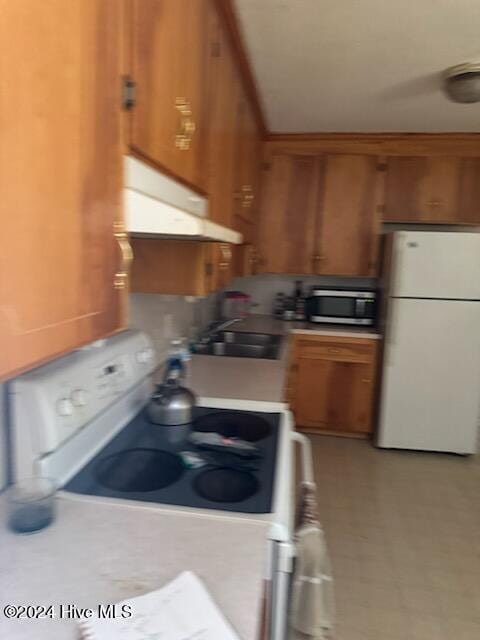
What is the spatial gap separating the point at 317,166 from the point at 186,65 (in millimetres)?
2695

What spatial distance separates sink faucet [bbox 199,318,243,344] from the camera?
2877 millimetres

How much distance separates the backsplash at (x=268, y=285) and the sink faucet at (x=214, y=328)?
55cm

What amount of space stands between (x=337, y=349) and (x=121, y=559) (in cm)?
286

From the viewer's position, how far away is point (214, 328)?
3.22 m

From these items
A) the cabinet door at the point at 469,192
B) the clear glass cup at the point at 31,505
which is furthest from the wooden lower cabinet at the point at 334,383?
the clear glass cup at the point at 31,505

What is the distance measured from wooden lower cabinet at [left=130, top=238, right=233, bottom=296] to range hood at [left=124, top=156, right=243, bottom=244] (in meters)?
0.39

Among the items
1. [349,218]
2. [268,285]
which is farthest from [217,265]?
[268,285]

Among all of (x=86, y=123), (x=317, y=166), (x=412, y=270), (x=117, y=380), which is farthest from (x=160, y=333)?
(x=317, y=166)

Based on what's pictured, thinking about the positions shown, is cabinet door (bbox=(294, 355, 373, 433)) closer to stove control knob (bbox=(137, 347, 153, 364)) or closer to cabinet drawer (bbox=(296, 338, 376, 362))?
cabinet drawer (bbox=(296, 338, 376, 362))

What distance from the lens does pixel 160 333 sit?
87.0 inches

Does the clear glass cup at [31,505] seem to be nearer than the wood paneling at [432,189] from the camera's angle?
Yes

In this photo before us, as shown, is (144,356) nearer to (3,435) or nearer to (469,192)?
(3,435)

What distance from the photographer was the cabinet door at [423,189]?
359 centimetres

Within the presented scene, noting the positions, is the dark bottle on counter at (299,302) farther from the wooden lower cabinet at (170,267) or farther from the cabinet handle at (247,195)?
the wooden lower cabinet at (170,267)
